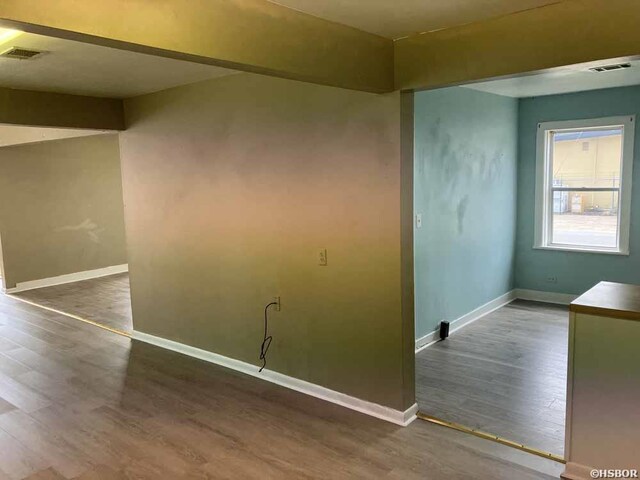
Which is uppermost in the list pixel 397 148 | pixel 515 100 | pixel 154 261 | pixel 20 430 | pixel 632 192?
pixel 515 100

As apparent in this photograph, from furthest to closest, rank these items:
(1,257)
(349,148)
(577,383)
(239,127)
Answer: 1. (1,257)
2. (239,127)
3. (349,148)
4. (577,383)

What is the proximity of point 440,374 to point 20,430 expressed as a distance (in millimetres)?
3011

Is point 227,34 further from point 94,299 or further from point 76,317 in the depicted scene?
point 94,299

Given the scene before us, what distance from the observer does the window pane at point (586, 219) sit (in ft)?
19.0

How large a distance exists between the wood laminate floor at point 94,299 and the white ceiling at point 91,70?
2.56 meters

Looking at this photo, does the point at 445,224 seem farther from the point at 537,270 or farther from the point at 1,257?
the point at 1,257

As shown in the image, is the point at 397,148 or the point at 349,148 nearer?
the point at 397,148

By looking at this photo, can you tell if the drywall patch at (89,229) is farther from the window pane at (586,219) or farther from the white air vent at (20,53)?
the window pane at (586,219)

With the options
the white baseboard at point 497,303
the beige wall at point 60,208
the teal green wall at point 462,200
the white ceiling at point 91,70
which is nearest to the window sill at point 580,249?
the teal green wall at point 462,200

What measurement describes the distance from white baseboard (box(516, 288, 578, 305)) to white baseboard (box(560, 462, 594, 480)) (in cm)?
383

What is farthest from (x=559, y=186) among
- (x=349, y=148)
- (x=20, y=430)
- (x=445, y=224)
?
(x=20, y=430)

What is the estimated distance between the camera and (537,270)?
6.26 meters

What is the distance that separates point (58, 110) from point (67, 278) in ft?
15.0

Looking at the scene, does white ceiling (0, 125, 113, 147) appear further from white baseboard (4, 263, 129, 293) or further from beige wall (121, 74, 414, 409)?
white baseboard (4, 263, 129, 293)
